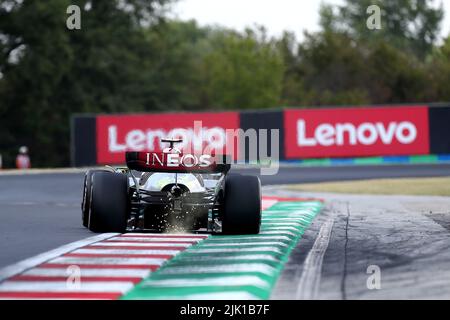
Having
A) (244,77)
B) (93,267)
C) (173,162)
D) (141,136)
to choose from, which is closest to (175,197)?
(173,162)

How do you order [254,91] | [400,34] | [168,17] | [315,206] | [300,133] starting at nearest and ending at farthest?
[315,206]
[300,133]
[168,17]
[254,91]
[400,34]

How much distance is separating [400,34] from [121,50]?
1847 inches

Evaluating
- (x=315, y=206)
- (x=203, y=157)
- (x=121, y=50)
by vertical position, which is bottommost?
(x=315, y=206)

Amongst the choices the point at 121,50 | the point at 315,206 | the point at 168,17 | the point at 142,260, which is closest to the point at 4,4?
the point at 121,50

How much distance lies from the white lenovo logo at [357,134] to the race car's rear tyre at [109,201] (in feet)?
92.2

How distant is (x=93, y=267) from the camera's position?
9.58 meters

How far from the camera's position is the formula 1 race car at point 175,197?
493 inches

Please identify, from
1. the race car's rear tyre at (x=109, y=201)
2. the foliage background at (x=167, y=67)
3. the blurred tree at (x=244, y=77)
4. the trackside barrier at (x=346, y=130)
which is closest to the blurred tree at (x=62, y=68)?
the foliage background at (x=167, y=67)

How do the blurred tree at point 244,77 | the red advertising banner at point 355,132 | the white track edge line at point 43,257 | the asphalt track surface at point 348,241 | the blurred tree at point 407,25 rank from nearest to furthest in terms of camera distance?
the asphalt track surface at point 348,241
the white track edge line at point 43,257
the red advertising banner at point 355,132
the blurred tree at point 244,77
the blurred tree at point 407,25

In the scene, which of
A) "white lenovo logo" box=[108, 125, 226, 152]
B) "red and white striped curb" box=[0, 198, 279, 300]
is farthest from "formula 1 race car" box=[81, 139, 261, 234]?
"white lenovo logo" box=[108, 125, 226, 152]

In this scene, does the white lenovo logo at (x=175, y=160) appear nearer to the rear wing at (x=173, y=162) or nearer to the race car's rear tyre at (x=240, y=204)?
the rear wing at (x=173, y=162)

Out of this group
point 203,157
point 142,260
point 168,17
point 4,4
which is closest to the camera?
point 142,260

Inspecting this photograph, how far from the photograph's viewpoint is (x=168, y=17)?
2982 inches
